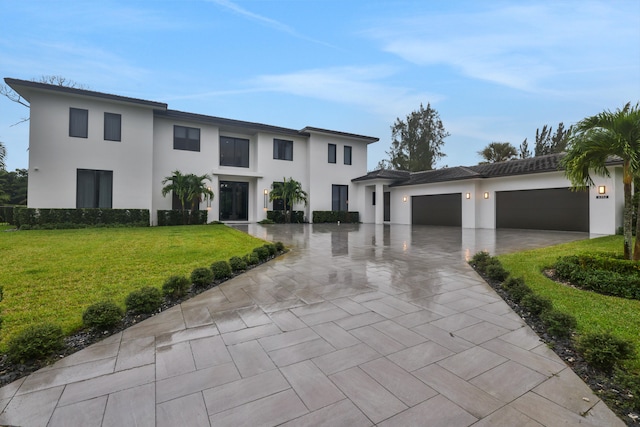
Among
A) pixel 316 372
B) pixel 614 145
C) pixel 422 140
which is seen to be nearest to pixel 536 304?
pixel 316 372

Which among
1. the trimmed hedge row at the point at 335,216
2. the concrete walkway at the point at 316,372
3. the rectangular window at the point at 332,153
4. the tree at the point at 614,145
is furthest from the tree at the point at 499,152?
the concrete walkway at the point at 316,372

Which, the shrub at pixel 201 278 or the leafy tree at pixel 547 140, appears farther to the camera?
the leafy tree at pixel 547 140

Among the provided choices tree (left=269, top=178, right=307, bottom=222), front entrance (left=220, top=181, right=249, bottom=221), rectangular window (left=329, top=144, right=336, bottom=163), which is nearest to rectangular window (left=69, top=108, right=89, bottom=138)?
front entrance (left=220, top=181, right=249, bottom=221)

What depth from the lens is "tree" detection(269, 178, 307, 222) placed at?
1803cm

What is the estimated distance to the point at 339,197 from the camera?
21.0m

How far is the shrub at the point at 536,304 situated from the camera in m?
3.26

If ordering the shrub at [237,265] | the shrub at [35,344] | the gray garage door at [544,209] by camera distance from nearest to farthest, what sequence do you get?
the shrub at [35,344]
the shrub at [237,265]
the gray garage door at [544,209]

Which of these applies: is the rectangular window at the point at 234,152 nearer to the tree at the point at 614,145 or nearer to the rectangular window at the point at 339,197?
the rectangular window at the point at 339,197

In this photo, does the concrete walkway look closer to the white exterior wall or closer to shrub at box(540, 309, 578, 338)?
shrub at box(540, 309, 578, 338)

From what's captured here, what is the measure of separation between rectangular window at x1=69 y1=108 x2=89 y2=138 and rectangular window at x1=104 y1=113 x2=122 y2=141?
28.2 inches

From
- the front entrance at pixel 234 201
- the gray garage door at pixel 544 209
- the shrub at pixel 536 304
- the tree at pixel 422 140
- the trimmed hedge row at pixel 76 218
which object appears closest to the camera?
the shrub at pixel 536 304

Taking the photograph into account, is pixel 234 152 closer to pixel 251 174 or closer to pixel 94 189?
pixel 251 174

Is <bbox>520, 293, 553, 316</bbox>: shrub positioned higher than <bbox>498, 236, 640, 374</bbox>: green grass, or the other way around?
<bbox>520, 293, 553, 316</bbox>: shrub

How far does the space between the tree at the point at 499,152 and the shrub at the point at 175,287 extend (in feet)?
114
